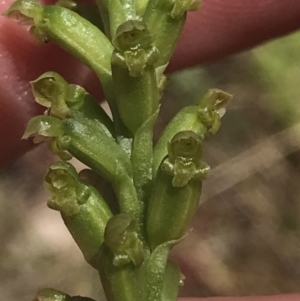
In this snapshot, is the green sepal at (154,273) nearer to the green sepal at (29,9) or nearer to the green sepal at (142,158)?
the green sepal at (142,158)

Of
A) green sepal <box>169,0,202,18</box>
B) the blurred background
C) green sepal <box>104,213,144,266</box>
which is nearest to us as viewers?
green sepal <box>104,213,144,266</box>

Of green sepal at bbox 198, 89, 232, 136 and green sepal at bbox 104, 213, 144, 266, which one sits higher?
green sepal at bbox 198, 89, 232, 136

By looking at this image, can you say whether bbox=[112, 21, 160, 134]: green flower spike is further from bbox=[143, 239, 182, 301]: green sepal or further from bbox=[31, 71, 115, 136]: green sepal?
bbox=[143, 239, 182, 301]: green sepal

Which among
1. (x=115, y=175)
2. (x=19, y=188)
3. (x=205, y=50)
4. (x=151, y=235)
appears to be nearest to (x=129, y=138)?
(x=115, y=175)

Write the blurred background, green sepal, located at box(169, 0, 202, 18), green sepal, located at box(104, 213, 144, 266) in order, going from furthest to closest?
the blurred background, green sepal, located at box(169, 0, 202, 18), green sepal, located at box(104, 213, 144, 266)

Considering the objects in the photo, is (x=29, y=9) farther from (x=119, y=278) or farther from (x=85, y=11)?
(x=119, y=278)

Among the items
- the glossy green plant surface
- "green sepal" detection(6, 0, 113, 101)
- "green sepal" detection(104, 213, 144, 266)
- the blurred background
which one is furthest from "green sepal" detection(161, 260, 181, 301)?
the blurred background

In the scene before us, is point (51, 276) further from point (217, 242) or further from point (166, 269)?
point (166, 269)
